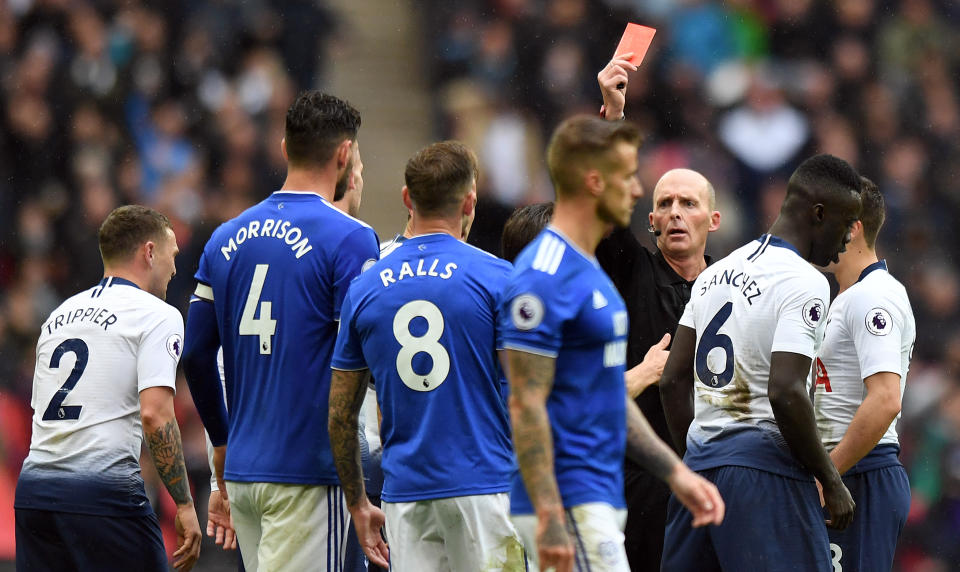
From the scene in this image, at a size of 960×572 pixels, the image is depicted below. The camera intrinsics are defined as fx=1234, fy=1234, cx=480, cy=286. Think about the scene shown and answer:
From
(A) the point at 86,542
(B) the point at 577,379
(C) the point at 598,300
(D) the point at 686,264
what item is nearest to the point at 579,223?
(C) the point at 598,300

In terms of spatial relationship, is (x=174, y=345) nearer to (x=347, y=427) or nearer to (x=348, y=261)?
(x=348, y=261)

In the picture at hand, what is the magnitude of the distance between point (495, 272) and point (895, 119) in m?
8.16

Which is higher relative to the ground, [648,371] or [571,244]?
[571,244]

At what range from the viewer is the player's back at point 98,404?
17.9 ft

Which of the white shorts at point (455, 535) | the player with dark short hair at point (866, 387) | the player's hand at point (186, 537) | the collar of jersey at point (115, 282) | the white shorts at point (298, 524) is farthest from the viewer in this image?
the collar of jersey at point (115, 282)

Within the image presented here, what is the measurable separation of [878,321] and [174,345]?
310 cm

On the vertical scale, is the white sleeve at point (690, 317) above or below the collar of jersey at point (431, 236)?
below

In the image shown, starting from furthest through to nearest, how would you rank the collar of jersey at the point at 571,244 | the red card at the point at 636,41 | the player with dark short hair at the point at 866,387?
1. the player with dark short hair at the point at 866,387
2. the red card at the point at 636,41
3. the collar of jersey at the point at 571,244

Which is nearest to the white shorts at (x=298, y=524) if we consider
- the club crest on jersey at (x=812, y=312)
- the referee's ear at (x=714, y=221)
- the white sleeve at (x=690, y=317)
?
the white sleeve at (x=690, y=317)

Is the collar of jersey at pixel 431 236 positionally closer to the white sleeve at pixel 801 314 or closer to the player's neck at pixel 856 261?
the white sleeve at pixel 801 314

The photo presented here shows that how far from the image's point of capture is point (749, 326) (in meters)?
4.75

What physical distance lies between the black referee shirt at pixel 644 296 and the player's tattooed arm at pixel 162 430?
6.65ft

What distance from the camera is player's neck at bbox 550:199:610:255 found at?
12.1 ft

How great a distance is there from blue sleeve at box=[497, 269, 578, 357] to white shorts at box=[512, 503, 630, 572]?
1.56ft
